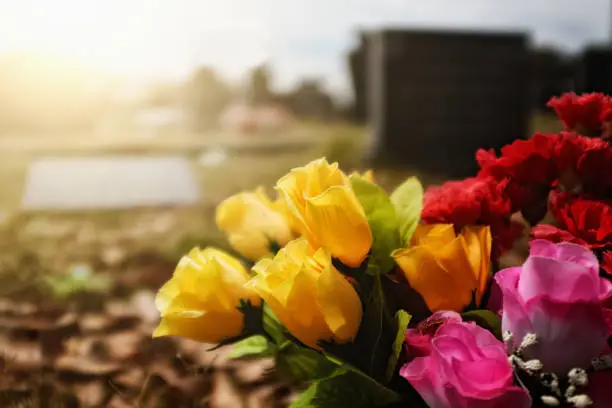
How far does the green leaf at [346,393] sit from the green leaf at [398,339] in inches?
0.8

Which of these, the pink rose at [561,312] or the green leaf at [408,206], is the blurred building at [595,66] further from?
the pink rose at [561,312]

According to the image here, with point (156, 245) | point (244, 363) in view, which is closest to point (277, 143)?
point (156, 245)

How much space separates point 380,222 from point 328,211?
0.09 meters

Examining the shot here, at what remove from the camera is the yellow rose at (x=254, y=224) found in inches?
37.1

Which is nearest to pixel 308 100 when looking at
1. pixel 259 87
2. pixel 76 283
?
pixel 259 87

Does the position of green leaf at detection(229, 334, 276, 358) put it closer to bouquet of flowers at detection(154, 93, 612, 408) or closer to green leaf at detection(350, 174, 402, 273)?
bouquet of flowers at detection(154, 93, 612, 408)

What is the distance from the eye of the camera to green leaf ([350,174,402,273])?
0.84 m

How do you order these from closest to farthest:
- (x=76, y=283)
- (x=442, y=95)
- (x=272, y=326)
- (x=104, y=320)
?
1. (x=272, y=326)
2. (x=104, y=320)
3. (x=76, y=283)
4. (x=442, y=95)

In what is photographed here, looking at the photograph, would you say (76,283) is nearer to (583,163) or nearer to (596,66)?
(583,163)

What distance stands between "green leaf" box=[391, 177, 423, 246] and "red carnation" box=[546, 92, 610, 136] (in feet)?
0.77

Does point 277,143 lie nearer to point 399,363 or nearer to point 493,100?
point 493,100

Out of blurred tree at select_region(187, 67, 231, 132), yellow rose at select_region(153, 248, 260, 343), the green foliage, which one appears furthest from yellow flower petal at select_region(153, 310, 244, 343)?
blurred tree at select_region(187, 67, 231, 132)

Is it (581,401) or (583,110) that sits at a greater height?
(583,110)

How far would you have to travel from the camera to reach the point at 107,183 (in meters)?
5.17
